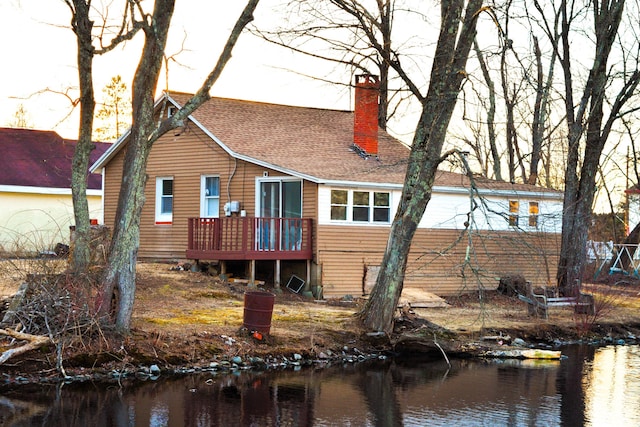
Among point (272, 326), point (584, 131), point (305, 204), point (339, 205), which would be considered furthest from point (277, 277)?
point (584, 131)

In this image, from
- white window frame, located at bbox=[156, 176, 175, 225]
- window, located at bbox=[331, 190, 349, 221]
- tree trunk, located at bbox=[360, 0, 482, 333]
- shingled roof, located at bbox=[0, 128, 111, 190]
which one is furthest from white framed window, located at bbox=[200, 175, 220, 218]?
tree trunk, located at bbox=[360, 0, 482, 333]

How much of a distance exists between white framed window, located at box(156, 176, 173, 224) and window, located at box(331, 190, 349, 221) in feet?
19.4

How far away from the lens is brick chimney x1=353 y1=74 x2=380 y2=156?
29.3m

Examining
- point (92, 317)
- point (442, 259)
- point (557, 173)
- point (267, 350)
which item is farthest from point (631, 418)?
point (557, 173)

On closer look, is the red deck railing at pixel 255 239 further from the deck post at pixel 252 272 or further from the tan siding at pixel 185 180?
the tan siding at pixel 185 180

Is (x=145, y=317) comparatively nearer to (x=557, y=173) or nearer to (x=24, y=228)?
(x=24, y=228)

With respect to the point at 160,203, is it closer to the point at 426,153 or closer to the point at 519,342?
the point at 426,153

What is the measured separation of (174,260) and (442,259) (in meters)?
8.43

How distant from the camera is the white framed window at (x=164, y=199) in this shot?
1139 inches

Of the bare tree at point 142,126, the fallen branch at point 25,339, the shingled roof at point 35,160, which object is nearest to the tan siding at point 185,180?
the shingled roof at point 35,160

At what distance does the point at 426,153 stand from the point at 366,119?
10.5 m

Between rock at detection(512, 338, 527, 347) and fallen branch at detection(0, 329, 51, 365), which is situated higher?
fallen branch at detection(0, 329, 51, 365)

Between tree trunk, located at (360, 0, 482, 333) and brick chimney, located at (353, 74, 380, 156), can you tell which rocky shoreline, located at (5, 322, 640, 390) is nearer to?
tree trunk, located at (360, 0, 482, 333)

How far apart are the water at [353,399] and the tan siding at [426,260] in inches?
301
